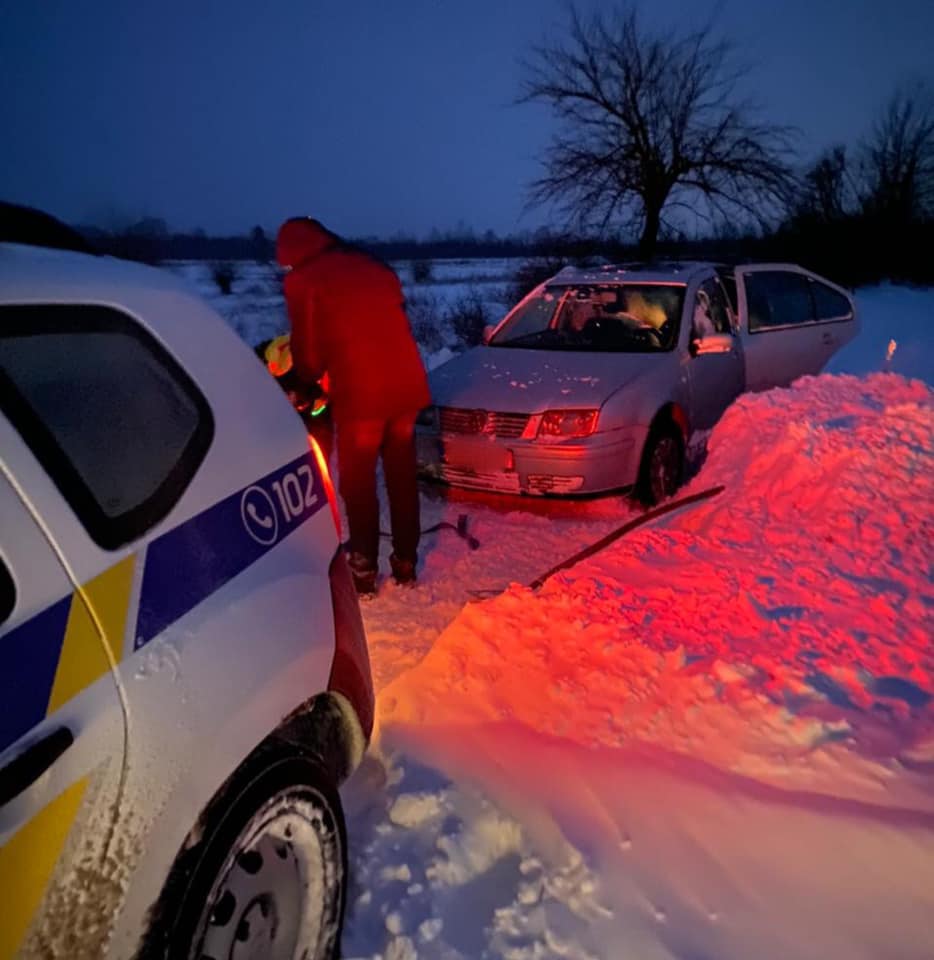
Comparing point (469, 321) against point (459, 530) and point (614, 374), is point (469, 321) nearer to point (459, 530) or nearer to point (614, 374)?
point (614, 374)

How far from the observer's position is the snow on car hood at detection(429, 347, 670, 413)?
5.21m

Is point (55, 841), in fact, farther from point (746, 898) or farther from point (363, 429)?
point (363, 429)

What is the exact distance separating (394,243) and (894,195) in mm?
55086

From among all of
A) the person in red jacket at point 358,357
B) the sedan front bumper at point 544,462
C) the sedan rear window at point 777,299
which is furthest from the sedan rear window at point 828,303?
the person in red jacket at point 358,357

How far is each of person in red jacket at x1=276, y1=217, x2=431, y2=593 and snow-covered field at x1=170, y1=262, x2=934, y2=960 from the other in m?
0.64

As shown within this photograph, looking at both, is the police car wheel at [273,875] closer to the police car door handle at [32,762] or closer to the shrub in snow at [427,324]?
the police car door handle at [32,762]

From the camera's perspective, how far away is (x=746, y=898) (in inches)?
82.6

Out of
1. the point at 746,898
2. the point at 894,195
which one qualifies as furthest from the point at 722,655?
the point at 894,195

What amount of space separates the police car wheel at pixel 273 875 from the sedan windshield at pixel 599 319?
15.1 ft

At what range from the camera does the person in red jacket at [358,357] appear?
153 inches

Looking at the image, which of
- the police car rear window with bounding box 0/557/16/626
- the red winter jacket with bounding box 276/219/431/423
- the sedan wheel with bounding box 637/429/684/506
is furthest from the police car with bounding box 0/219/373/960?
the sedan wheel with bounding box 637/429/684/506

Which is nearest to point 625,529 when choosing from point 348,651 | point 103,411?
point 348,651

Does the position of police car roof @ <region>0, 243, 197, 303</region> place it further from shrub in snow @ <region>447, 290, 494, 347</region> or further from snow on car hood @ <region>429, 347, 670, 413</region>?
shrub in snow @ <region>447, 290, 494, 347</region>

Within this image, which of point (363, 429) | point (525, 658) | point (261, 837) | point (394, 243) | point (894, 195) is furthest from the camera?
point (394, 243)
